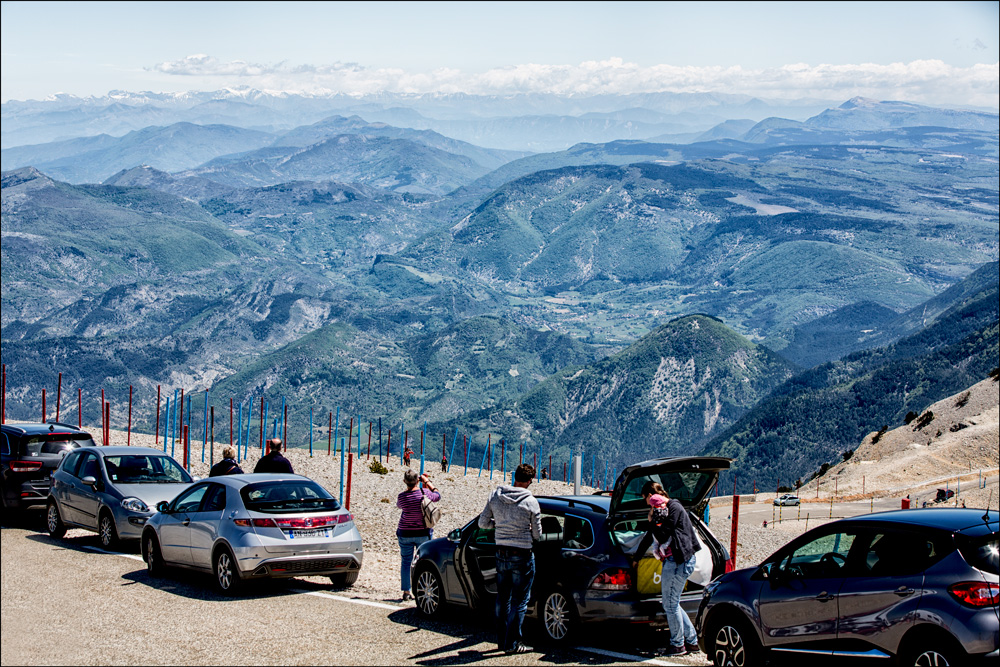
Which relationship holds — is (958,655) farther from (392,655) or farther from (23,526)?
(23,526)

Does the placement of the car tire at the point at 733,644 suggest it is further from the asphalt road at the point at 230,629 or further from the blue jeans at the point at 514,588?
the blue jeans at the point at 514,588

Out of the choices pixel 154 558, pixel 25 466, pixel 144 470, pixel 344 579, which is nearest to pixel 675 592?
pixel 344 579

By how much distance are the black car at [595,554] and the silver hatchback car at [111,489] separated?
7.47 meters

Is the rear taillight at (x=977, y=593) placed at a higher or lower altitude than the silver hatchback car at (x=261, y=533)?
higher

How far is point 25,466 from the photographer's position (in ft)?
70.5

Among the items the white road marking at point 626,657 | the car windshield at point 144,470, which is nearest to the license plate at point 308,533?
the white road marking at point 626,657

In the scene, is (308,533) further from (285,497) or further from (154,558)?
(154,558)

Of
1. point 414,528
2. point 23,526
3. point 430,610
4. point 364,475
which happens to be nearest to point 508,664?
point 430,610

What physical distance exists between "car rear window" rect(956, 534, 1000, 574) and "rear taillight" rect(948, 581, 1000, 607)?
0.15m

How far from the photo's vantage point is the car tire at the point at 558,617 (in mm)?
12133

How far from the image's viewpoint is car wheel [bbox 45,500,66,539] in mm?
19922

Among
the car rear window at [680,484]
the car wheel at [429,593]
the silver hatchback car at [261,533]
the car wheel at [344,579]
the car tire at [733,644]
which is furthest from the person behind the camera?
the car wheel at [344,579]

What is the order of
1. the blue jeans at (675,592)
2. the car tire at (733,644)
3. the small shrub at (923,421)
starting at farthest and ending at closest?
the small shrub at (923,421)
the blue jeans at (675,592)
the car tire at (733,644)

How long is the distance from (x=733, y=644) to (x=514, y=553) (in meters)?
2.49
